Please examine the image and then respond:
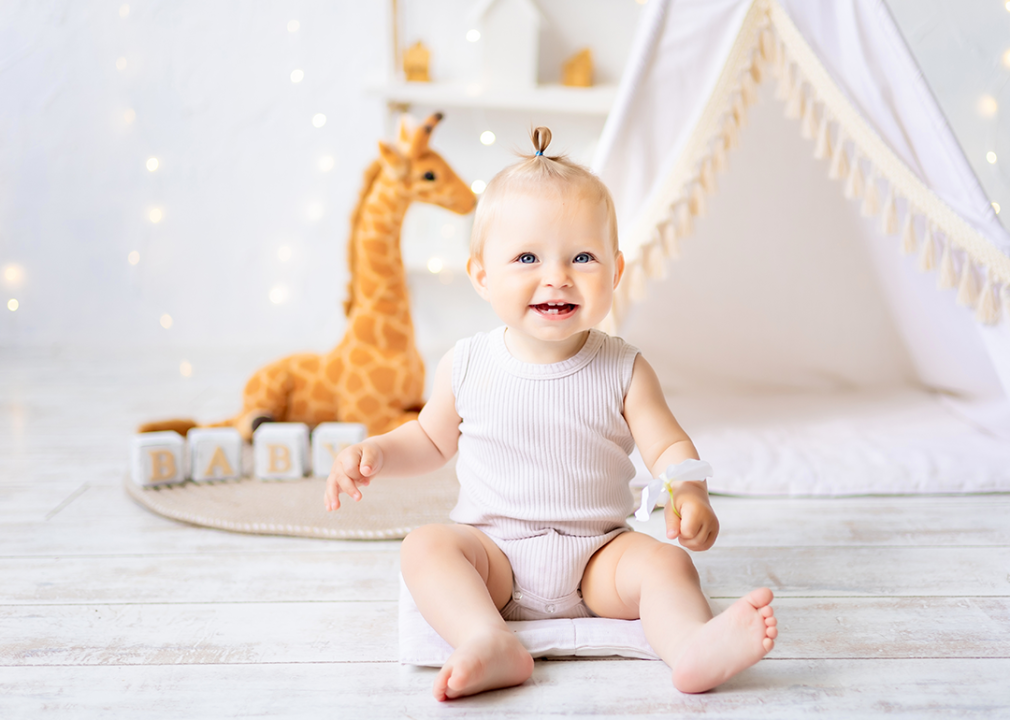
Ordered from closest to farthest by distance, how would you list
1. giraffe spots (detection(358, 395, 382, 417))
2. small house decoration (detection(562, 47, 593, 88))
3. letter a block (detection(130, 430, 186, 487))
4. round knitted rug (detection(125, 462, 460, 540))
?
round knitted rug (detection(125, 462, 460, 540)) < letter a block (detection(130, 430, 186, 487)) < giraffe spots (detection(358, 395, 382, 417)) < small house decoration (detection(562, 47, 593, 88))

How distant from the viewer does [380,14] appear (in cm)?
253

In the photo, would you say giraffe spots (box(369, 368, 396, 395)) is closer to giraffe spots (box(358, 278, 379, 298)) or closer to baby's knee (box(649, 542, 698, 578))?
giraffe spots (box(358, 278, 379, 298))

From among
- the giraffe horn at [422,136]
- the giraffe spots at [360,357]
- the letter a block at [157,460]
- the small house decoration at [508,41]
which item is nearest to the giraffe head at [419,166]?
the giraffe horn at [422,136]

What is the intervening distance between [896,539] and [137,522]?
1106mm

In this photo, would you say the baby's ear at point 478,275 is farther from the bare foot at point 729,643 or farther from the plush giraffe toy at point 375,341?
the plush giraffe toy at point 375,341

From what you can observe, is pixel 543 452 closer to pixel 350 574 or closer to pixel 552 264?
pixel 552 264

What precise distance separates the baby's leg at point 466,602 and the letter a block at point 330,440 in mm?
525

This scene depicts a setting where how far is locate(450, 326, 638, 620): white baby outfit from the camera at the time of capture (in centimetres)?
92

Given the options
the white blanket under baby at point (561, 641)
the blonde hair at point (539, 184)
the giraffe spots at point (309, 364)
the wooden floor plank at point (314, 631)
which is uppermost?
the blonde hair at point (539, 184)

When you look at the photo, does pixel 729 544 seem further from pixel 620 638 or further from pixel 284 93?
pixel 284 93

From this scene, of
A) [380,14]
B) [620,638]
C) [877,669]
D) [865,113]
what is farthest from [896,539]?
[380,14]

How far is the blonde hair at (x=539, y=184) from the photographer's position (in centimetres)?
86

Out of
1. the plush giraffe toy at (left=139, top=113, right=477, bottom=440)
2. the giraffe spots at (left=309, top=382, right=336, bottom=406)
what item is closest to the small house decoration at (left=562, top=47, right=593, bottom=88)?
the plush giraffe toy at (left=139, top=113, right=477, bottom=440)

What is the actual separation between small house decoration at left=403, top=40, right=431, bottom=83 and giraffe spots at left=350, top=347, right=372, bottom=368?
1.09m
